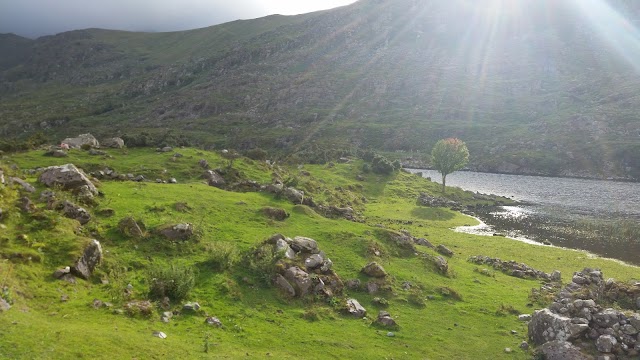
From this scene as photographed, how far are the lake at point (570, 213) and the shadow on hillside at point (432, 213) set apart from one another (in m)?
7.24

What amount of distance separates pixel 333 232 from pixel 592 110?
7922 inches

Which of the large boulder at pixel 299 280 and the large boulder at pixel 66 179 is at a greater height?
the large boulder at pixel 66 179

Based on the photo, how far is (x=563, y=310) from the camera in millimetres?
24172

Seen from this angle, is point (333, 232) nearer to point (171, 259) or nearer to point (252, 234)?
point (252, 234)

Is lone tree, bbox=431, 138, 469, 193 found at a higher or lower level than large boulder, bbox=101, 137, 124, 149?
lower

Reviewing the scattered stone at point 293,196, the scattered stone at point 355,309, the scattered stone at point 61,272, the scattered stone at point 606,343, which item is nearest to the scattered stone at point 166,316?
the scattered stone at point 61,272

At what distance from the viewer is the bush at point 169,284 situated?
883 inches

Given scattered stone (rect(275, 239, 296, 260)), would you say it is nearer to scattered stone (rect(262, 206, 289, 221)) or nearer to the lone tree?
scattered stone (rect(262, 206, 289, 221))

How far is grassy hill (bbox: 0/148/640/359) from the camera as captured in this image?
1819 cm

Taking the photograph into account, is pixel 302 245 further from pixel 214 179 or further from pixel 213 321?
pixel 214 179

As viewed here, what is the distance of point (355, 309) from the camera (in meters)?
26.1

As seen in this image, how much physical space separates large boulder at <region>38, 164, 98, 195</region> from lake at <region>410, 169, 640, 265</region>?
57.4 meters

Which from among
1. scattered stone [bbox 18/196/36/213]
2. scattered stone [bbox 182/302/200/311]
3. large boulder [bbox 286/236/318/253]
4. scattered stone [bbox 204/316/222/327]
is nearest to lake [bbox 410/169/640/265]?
large boulder [bbox 286/236/318/253]

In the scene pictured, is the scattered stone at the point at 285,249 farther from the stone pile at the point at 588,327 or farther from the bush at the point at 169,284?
the stone pile at the point at 588,327
